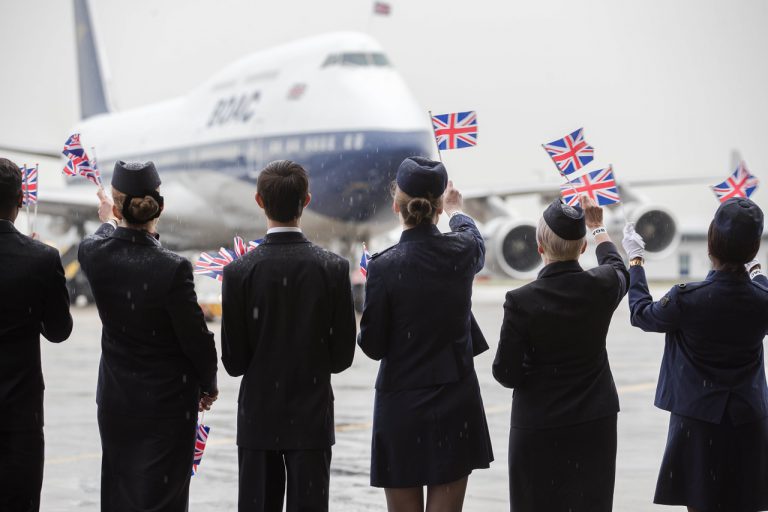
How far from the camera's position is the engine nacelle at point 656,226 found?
64.3 ft

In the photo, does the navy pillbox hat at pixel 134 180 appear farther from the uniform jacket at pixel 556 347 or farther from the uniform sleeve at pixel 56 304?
the uniform jacket at pixel 556 347

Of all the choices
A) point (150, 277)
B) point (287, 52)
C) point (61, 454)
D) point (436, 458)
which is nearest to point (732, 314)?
point (436, 458)

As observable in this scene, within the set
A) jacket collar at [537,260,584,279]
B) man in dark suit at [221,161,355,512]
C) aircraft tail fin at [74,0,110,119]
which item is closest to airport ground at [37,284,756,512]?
man in dark suit at [221,161,355,512]

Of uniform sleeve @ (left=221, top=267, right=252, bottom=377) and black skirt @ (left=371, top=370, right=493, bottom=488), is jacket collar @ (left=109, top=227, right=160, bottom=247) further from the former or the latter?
black skirt @ (left=371, top=370, right=493, bottom=488)

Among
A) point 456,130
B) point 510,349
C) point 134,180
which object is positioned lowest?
point 510,349

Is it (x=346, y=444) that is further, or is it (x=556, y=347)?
(x=346, y=444)

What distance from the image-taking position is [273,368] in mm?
3674

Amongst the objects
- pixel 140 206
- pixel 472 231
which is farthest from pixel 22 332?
pixel 472 231

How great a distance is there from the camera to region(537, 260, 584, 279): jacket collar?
12.5 ft

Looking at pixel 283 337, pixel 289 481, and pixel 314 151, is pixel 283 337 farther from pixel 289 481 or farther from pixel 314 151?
pixel 314 151

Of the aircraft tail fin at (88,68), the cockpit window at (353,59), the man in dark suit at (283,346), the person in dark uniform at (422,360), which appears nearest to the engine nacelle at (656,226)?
the cockpit window at (353,59)

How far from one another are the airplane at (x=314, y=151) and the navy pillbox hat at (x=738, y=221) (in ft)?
46.1

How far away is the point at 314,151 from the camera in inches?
733

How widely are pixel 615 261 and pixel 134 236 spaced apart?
68.5 inches
